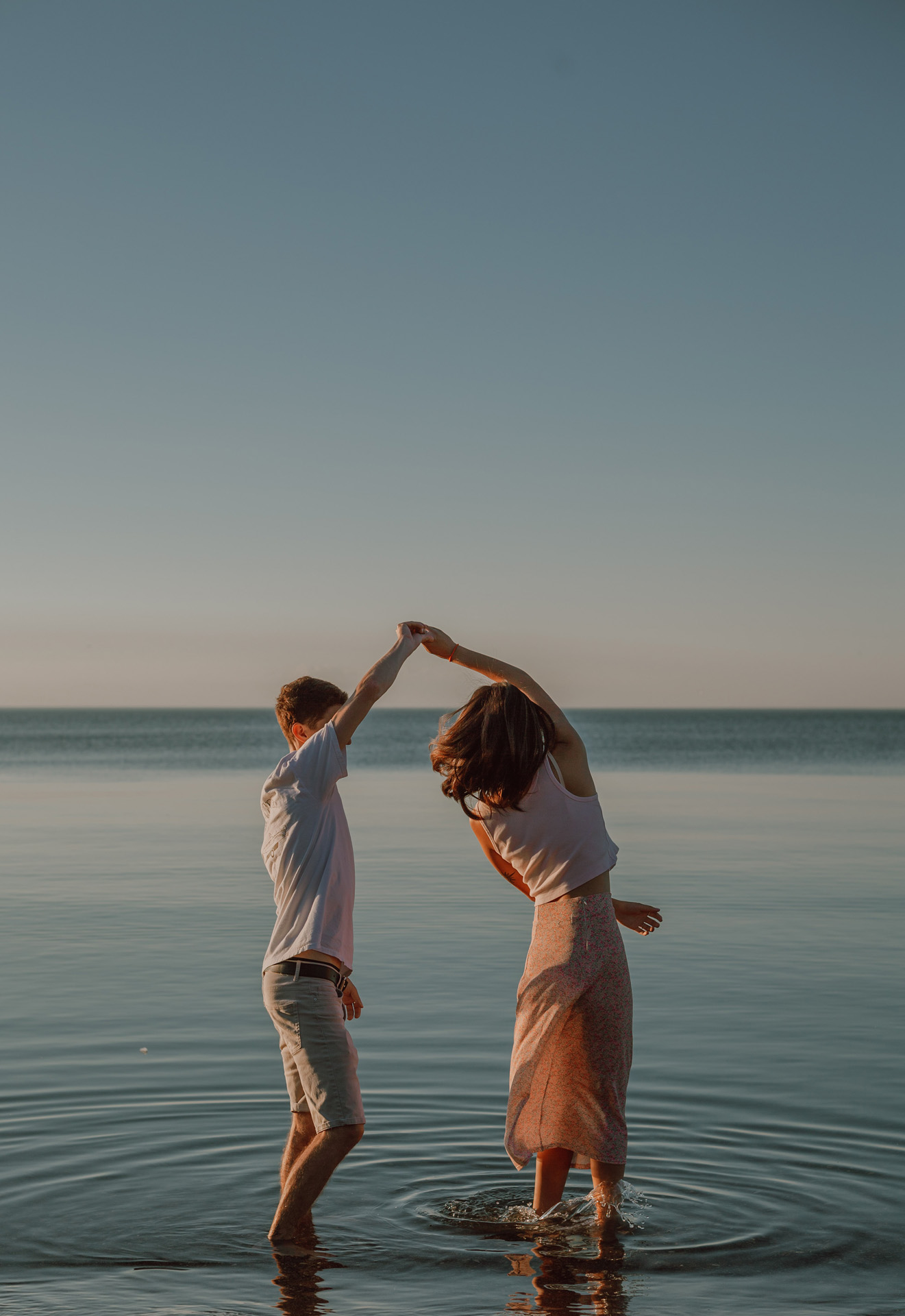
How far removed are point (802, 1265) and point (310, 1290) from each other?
1735mm

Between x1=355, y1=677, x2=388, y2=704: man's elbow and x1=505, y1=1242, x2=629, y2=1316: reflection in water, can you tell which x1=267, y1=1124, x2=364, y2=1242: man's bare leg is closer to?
x1=505, y1=1242, x2=629, y2=1316: reflection in water

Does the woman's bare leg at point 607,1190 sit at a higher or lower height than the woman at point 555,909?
lower

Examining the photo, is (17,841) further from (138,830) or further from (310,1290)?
(310,1290)

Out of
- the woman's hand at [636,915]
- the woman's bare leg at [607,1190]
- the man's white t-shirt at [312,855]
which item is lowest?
the woman's bare leg at [607,1190]

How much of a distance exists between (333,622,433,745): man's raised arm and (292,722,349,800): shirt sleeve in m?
0.03

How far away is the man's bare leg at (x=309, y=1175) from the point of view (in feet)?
15.3

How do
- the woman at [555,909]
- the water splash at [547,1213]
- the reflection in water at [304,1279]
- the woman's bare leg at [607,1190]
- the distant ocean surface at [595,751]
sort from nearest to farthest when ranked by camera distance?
the reflection in water at [304,1279] → the woman at [555,909] → the woman's bare leg at [607,1190] → the water splash at [547,1213] → the distant ocean surface at [595,751]

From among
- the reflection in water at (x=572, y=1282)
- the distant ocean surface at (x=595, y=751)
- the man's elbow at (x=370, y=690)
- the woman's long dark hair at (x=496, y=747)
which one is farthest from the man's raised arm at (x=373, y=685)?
the distant ocean surface at (x=595, y=751)

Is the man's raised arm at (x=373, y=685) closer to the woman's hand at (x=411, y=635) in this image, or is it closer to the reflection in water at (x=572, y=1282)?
the woman's hand at (x=411, y=635)

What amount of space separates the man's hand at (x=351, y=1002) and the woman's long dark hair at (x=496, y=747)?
2.54ft

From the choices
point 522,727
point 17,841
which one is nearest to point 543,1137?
point 522,727

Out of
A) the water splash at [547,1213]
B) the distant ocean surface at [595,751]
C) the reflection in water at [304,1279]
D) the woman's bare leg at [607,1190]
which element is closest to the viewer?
the reflection in water at [304,1279]

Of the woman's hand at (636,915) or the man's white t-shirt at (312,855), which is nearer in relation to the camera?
the man's white t-shirt at (312,855)

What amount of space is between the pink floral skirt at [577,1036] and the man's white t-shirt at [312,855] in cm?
71
